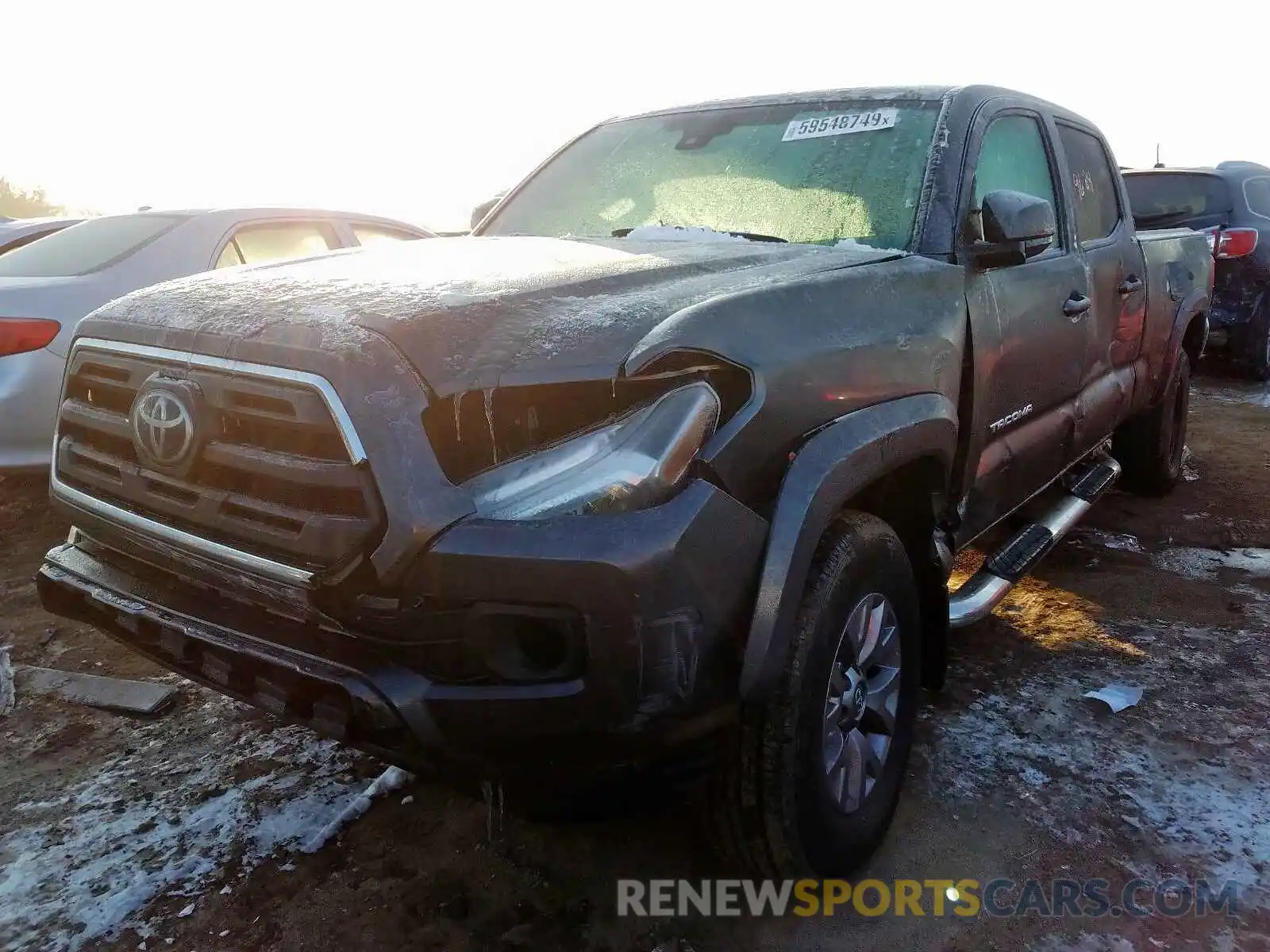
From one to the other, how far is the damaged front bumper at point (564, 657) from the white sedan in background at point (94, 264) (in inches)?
90.9

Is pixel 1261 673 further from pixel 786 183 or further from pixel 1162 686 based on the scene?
pixel 786 183

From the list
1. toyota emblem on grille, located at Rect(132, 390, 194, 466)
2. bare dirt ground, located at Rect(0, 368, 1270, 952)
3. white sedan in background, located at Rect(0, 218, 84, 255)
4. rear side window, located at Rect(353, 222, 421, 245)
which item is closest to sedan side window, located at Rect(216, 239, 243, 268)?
rear side window, located at Rect(353, 222, 421, 245)

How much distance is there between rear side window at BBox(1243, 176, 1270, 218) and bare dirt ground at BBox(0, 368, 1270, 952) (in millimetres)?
6105

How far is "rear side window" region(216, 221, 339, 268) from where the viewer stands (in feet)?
17.0

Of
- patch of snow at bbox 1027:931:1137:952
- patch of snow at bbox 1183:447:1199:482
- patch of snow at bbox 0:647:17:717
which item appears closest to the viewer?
patch of snow at bbox 1027:931:1137:952

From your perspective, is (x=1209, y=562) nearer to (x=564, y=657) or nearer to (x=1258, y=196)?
(x=564, y=657)

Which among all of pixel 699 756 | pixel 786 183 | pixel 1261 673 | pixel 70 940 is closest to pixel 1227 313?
pixel 1261 673

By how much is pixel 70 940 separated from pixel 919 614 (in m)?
2.09

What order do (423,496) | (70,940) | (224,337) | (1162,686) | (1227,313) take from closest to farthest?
1. (423,496)
2. (224,337)
3. (70,940)
4. (1162,686)
5. (1227,313)

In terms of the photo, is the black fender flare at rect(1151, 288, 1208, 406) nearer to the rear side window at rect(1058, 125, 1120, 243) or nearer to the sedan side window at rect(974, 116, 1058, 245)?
the rear side window at rect(1058, 125, 1120, 243)

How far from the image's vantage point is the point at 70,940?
2.12m

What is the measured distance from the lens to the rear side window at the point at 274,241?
519cm

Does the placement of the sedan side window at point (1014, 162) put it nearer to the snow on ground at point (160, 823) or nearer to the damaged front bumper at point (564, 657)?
the damaged front bumper at point (564, 657)

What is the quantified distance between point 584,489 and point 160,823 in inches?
66.8
